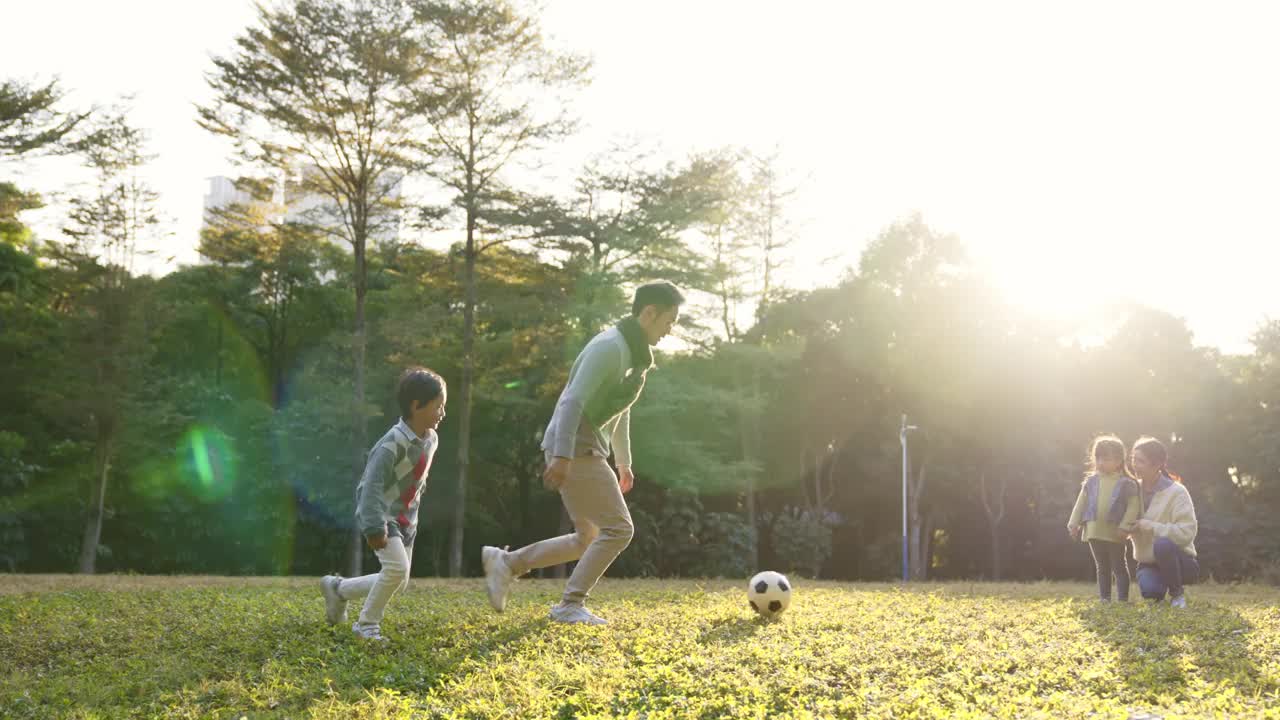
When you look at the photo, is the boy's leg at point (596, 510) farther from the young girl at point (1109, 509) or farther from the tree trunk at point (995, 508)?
the tree trunk at point (995, 508)

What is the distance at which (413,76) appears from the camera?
23.5 m

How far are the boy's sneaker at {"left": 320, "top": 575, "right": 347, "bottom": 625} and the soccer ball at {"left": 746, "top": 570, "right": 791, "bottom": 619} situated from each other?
2.74 metres

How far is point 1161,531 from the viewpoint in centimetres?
981

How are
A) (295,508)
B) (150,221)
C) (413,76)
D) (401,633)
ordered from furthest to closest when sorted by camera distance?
(295,508) → (150,221) → (413,76) → (401,633)

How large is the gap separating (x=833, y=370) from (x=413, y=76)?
62.5ft

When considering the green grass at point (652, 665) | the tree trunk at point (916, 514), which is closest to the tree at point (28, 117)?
the green grass at point (652, 665)

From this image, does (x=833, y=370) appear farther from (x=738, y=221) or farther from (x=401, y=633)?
(x=401, y=633)

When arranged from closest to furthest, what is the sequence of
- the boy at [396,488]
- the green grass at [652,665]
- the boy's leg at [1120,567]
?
1. the green grass at [652,665]
2. the boy at [396,488]
3. the boy's leg at [1120,567]

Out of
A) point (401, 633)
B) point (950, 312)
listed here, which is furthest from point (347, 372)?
point (401, 633)

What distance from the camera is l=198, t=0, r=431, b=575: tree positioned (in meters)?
23.2

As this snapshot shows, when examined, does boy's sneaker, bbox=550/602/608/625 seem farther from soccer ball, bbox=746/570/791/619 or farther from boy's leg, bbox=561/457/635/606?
soccer ball, bbox=746/570/791/619

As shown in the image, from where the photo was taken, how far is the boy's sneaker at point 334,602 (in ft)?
22.9

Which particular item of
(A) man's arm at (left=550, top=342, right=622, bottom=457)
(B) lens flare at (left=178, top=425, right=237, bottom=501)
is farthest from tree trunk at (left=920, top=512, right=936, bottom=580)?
(A) man's arm at (left=550, top=342, right=622, bottom=457)

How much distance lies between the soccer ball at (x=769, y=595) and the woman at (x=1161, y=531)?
3.95 meters
